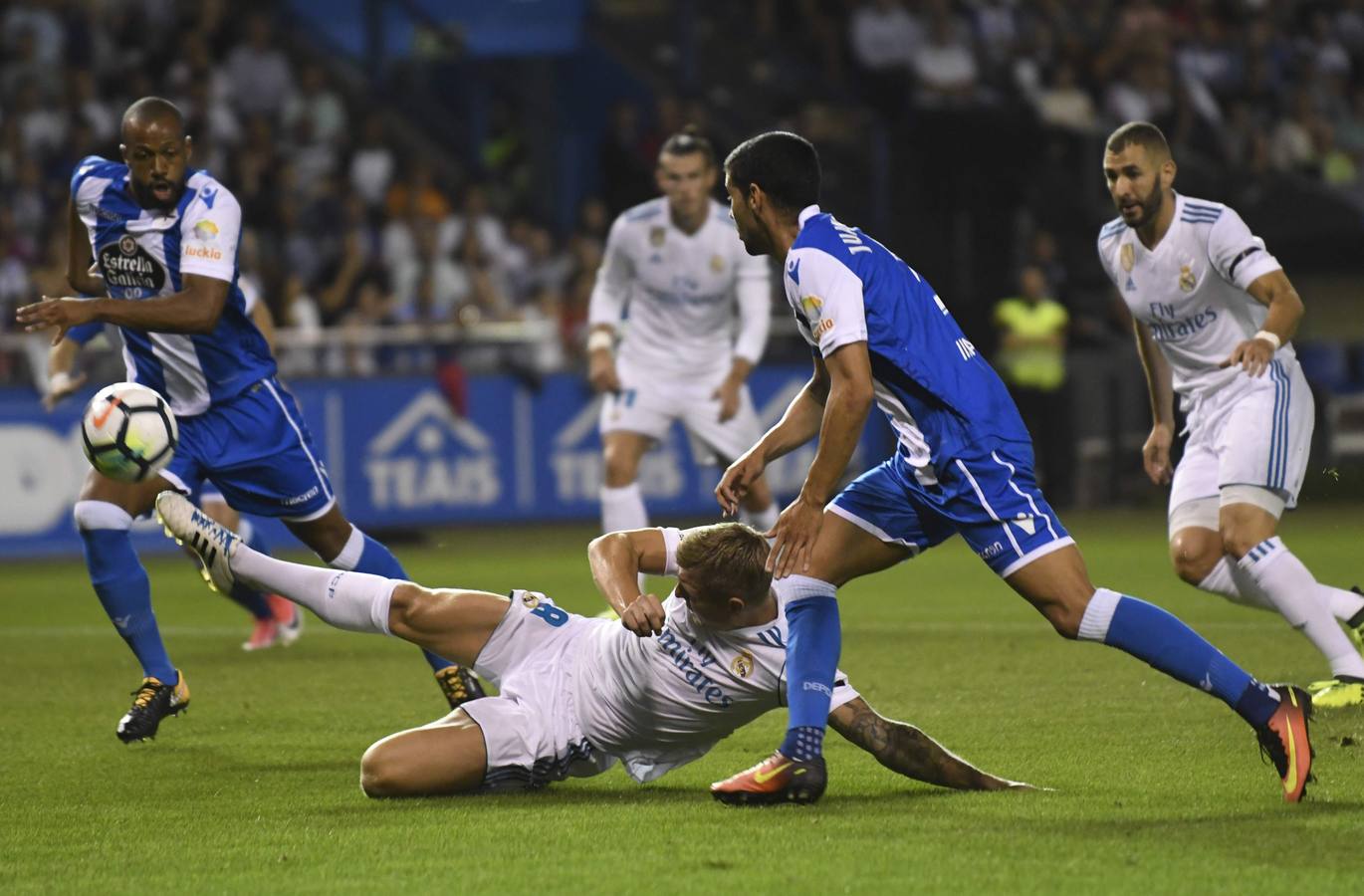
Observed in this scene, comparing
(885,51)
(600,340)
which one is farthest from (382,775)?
(885,51)

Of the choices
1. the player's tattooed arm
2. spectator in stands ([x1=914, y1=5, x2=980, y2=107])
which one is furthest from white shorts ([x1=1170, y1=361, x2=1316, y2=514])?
spectator in stands ([x1=914, y1=5, x2=980, y2=107])

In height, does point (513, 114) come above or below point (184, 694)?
above

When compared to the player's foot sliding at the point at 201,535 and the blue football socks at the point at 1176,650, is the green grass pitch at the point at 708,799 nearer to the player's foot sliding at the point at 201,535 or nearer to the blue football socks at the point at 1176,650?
the blue football socks at the point at 1176,650

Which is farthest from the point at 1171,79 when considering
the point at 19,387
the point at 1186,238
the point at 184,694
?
the point at 184,694

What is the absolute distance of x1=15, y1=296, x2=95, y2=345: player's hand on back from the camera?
677cm

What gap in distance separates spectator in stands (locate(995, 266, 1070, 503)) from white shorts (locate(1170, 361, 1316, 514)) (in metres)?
9.78

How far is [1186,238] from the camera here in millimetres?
7266

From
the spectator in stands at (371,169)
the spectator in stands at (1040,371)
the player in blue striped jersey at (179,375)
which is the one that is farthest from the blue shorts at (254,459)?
the spectator in stands at (371,169)

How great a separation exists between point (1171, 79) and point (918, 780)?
17.7 m

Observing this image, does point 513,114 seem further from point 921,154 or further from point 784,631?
point 784,631

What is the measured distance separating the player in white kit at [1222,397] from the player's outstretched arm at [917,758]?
1722mm

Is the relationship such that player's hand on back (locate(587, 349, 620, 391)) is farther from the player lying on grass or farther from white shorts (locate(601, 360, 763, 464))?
the player lying on grass

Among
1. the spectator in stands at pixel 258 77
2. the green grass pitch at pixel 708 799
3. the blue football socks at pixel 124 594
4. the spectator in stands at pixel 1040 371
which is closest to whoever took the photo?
the green grass pitch at pixel 708 799

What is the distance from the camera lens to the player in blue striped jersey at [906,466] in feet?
17.6
